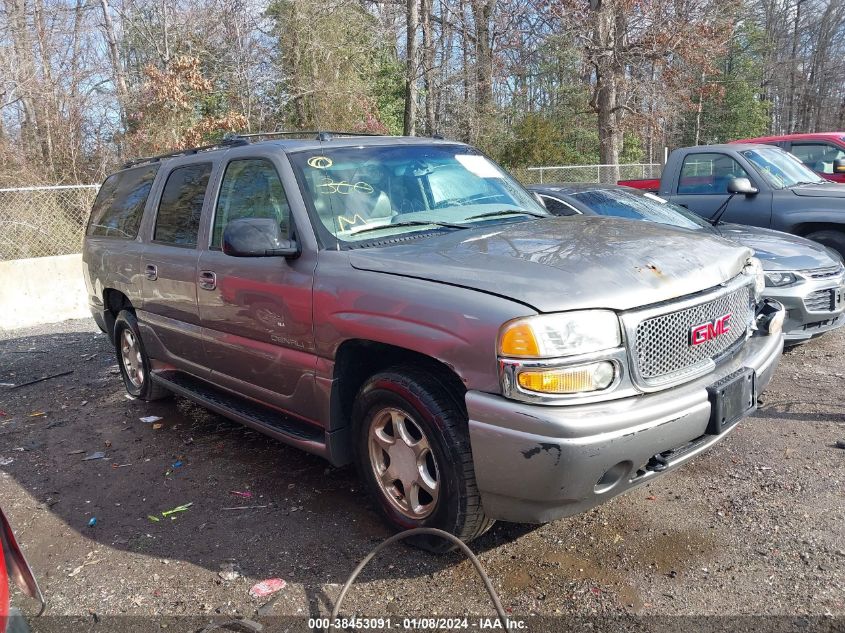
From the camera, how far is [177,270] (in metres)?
4.56

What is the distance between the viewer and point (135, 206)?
5383 millimetres

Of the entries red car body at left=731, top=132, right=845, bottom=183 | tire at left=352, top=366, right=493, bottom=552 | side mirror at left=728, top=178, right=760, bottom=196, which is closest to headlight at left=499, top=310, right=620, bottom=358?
tire at left=352, top=366, right=493, bottom=552

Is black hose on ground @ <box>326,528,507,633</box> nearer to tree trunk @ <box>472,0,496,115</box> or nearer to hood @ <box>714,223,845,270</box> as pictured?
hood @ <box>714,223,845,270</box>

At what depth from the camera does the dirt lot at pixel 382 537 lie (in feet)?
9.50

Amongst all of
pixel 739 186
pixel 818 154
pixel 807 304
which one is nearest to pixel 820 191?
pixel 739 186

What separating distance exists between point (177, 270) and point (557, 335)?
2905 millimetres

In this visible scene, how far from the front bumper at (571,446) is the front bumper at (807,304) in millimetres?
3226

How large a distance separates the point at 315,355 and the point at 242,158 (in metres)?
1.44

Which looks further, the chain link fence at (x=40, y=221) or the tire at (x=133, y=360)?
the chain link fence at (x=40, y=221)

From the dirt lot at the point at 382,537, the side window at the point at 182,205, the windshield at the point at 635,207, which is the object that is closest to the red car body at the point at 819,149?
the windshield at the point at 635,207

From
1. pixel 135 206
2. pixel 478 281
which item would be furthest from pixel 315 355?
pixel 135 206

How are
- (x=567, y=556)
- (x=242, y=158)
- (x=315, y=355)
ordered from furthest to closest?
(x=242, y=158), (x=315, y=355), (x=567, y=556)

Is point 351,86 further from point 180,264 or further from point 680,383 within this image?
point 680,383

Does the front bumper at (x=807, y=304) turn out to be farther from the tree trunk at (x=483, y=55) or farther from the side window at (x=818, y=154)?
the tree trunk at (x=483, y=55)
